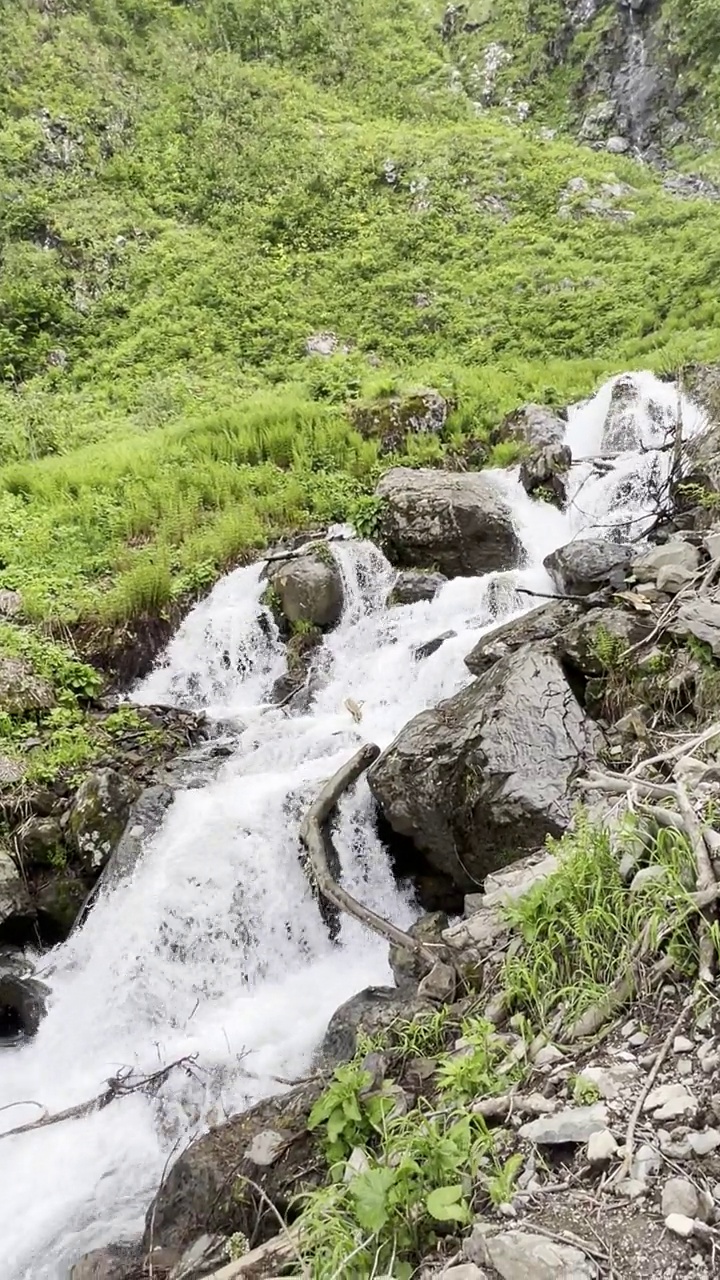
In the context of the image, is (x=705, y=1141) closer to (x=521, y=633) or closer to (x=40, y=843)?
(x=521, y=633)

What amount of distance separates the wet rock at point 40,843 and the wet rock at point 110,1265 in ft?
9.75

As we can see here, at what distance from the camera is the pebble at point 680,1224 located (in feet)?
5.72

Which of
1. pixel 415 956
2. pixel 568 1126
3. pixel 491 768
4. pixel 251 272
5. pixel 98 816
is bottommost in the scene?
pixel 98 816

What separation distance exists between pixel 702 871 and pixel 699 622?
8.97 ft

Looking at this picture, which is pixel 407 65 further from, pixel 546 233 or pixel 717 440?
pixel 717 440

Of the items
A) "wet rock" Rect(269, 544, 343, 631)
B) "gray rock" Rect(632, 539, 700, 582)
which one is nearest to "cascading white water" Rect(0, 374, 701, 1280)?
"wet rock" Rect(269, 544, 343, 631)

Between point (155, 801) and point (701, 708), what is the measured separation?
167 inches

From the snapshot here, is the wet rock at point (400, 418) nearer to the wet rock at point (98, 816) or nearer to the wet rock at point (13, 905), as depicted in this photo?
the wet rock at point (98, 816)

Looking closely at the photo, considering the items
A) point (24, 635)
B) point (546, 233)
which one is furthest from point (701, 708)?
point (546, 233)

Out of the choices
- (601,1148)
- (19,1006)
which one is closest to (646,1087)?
(601,1148)

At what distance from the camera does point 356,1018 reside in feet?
13.9

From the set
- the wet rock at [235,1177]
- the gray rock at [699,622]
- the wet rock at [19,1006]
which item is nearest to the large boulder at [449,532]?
the gray rock at [699,622]

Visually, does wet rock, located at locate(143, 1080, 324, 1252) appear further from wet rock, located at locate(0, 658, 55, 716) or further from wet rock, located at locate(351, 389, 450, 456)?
wet rock, located at locate(351, 389, 450, 456)

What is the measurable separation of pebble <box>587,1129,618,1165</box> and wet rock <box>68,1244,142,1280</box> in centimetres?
260
